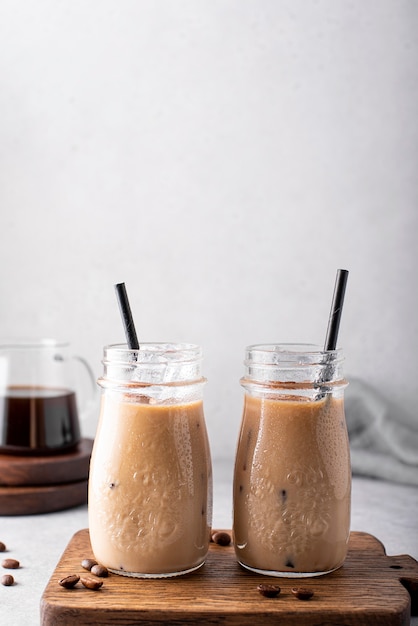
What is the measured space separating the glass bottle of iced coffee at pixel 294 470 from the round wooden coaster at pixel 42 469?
59 centimetres

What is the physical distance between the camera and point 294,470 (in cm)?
93

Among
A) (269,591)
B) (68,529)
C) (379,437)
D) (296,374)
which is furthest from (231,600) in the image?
(379,437)

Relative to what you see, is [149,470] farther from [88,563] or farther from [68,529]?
[68,529]

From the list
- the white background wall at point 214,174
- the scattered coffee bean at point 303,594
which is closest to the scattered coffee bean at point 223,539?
the scattered coffee bean at point 303,594

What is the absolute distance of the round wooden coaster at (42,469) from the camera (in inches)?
57.2

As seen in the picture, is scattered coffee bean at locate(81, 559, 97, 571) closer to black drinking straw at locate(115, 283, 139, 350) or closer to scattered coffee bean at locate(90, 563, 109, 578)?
scattered coffee bean at locate(90, 563, 109, 578)

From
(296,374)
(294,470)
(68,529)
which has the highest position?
(296,374)

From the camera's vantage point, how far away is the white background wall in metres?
1.89

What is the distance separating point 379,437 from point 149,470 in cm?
104

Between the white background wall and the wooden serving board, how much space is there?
3.28 feet

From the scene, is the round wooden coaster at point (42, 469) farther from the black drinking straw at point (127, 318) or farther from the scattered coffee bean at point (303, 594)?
the scattered coffee bean at point (303, 594)

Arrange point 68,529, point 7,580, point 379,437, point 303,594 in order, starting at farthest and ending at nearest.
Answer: point 379,437, point 68,529, point 7,580, point 303,594

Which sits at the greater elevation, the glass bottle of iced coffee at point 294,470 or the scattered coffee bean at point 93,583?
the glass bottle of iced coffee at point 294,470

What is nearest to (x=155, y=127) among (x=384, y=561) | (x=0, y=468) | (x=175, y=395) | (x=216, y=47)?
(x=216, y=47)
